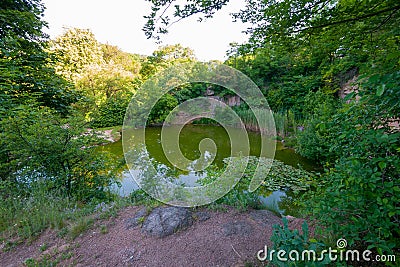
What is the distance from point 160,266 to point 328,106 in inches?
178

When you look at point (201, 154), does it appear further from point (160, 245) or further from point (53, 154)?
point (160, 245)

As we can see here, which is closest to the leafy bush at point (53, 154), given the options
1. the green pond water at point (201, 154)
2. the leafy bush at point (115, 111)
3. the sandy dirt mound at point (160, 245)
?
the green pond water at point (201, 154)

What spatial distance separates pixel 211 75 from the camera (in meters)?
5.99

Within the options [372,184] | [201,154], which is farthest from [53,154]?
[201,154]

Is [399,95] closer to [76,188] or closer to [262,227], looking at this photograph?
[262,227]

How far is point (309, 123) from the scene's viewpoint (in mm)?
4441

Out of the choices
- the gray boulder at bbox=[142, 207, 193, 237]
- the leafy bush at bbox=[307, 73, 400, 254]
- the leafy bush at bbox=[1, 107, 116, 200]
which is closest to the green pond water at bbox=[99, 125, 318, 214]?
the leafy bush at bbox=[1, 107, 116, 200]

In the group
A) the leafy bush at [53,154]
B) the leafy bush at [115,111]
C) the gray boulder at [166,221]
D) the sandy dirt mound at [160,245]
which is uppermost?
the leafy bush at [115,111]

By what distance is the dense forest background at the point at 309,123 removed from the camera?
3.03ft

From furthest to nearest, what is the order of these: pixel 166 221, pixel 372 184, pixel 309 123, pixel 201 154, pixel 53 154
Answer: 1. pixel 201 154
2. pixel 309 123
3. pixel 53 154
4. pixel 166 221
5. pixel 372 184

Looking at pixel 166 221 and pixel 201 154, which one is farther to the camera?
pixel 201 154

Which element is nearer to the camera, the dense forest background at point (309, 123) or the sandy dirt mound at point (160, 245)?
the dense forest background at point (309, 123)

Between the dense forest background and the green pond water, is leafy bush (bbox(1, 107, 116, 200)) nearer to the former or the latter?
the dense forest background

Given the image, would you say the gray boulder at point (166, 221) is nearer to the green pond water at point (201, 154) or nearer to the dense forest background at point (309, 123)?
the dense forest background at point (309, 123)
